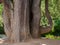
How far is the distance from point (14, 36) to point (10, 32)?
0.55 metres

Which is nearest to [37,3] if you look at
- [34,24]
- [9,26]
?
[34,24]

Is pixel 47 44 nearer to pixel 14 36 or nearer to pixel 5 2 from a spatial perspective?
pixel 14 36

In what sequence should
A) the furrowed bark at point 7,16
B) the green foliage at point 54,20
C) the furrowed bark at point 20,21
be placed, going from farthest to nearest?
the green foliage at point 54,20 < the furrowed bark at point 7,16 < the furrowed bark at point 20,21

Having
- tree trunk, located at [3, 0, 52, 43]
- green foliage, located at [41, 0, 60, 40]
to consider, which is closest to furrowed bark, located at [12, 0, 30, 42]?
tree trunk, located at [3, 0, 52, 43]

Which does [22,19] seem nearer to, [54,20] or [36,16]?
[36,16]

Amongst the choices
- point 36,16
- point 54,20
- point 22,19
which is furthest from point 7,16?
point 54,20

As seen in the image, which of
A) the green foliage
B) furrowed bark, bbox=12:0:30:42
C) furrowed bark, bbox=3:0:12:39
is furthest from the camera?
the green foliage

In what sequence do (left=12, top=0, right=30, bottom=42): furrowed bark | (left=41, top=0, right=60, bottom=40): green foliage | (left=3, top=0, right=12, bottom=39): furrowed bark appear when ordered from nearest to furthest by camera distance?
(left=12, top=0, right=30, bottom=42): furrowed bark → (left=3, top=0, right=12, bottom=39): furrowed bark → (left=41, top=0, right=60, bottom=40): green foliage

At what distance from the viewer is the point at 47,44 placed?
733cm

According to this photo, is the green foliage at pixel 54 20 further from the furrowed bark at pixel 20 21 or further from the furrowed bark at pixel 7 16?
the furrowed bark at pixel 20 21

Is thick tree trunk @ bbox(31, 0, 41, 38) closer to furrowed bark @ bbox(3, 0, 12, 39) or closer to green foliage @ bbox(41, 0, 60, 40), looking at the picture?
furrowed bark @ bbox(3, 0, 12, 39)

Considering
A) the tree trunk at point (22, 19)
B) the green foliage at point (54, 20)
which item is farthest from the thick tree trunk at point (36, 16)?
the green foliage at point (54, 20)

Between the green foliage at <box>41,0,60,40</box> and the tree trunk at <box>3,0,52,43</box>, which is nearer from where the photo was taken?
the tree trunk at <box>3,0,52,43</box>

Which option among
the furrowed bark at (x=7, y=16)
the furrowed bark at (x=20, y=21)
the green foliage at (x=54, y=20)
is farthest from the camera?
the green foliage at (x=54, y=20)
